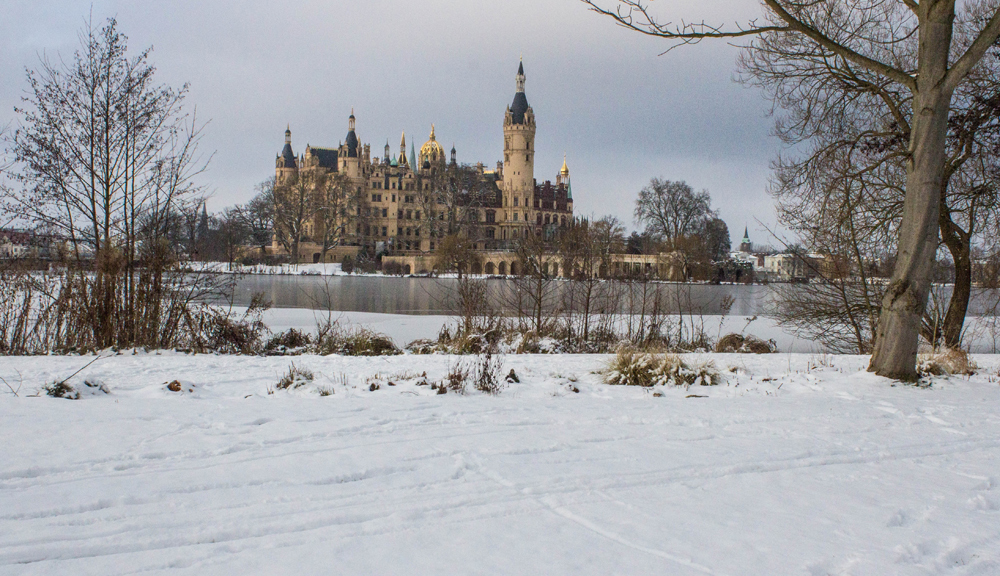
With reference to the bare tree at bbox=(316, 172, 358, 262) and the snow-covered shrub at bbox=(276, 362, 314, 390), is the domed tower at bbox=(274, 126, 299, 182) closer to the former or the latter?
the bare tree at bbox=(316, 172, 358, 262)

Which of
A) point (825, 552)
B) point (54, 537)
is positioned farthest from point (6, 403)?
point (825, 552)

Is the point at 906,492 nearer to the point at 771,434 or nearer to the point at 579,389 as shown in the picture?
the point at 771,434

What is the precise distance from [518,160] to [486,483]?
276 feet

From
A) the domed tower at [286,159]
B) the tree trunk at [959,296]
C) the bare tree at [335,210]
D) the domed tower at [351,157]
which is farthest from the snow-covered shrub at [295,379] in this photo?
the domed tower at [286,159]

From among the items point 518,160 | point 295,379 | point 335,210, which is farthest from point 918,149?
point 518,160

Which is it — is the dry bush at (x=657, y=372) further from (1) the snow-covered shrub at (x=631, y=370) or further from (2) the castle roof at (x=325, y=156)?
(2) the castle roof at (x=325, y=156)

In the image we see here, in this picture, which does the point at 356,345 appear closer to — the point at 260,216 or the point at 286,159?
the point at 260,216

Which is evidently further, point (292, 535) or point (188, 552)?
point (292, 535)

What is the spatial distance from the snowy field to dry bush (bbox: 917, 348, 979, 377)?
4.28 feet

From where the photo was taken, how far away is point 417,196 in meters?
79.2

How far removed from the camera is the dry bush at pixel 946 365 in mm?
6289

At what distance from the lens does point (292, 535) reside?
2.29 meters

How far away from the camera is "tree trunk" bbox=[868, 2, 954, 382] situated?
556 cm

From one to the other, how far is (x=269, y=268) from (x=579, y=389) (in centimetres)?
5691
